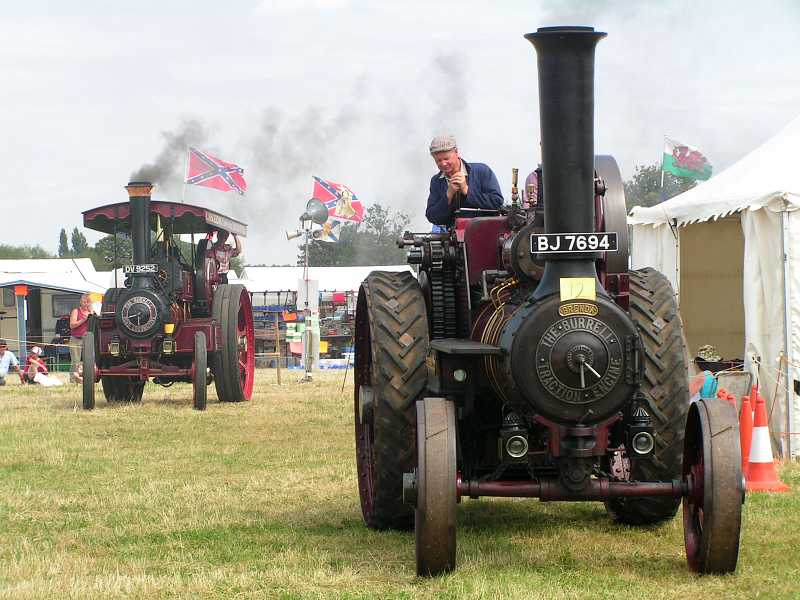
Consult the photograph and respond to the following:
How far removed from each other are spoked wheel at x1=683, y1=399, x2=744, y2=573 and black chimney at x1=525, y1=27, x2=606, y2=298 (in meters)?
1.04

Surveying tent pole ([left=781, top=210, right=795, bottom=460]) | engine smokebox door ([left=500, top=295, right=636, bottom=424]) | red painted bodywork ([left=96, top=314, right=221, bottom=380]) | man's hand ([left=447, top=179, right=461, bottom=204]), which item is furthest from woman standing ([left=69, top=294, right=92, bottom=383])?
engine smokebox door ([left=500, top=295, right=636, bottom=424])

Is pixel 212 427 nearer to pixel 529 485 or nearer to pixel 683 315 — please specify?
pixel 683 315

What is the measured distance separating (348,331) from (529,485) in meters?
28.2

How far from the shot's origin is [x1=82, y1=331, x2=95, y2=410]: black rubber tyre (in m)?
14.8

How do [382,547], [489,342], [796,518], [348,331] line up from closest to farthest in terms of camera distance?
[489,342] < [382,547] < [796,518] < [348,331]

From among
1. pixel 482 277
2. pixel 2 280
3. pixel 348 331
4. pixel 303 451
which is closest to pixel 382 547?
pixel 482 277

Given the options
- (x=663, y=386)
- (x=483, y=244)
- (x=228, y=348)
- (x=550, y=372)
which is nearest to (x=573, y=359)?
(x=550, y=372)

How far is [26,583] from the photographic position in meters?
5.38

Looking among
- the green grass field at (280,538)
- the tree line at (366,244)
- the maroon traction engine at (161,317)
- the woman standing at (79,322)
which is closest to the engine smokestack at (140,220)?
the maroon traction engine at (161,317)

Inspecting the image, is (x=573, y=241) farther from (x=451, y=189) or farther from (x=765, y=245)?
(x=765, y=245)

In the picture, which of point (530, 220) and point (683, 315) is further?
point (683, 315)

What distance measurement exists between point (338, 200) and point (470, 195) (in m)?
25.8

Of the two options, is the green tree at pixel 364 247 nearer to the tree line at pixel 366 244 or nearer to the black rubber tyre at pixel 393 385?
the tree line at pixel 366 244

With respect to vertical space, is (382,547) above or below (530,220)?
below
